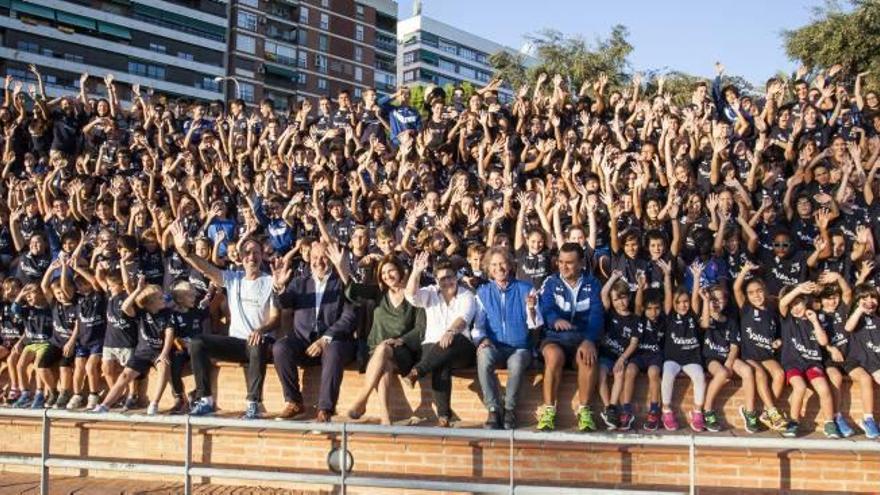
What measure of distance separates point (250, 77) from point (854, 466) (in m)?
81.2

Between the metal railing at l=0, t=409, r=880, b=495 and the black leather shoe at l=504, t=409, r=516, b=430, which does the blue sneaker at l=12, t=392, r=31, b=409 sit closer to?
the metal railing at l=0, t=409, r=880, b=495

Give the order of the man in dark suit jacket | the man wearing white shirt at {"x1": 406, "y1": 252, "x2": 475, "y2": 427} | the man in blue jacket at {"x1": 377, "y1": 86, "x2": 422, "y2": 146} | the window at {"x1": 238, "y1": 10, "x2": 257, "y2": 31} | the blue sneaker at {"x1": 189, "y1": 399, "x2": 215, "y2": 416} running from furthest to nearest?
the window at {"x1": 238, "y1": 10, "x2": 257, "y2": 31}
the man in blue jacket at {"x1": 377, "y1": 86, "x2": 422, "y2": 146}
the blue sneaker at {"x1": 189, "y1": 399, "x2": 215, "y2": 416}
the man in dark suit jacket
the man wearing white shirt at {"x1": 406, "y1": 252, "x2": 475, "y2": 427}

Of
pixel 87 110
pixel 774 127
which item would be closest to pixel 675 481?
pixel 774 127

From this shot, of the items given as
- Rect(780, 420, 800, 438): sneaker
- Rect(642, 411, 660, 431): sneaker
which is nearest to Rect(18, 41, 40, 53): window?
Rect(642, 411, 660, 431): sneaker

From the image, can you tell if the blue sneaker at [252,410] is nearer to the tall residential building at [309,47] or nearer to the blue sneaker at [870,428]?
the blue sneaker at [870,428]

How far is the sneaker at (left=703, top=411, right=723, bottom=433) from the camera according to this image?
7.18 meters

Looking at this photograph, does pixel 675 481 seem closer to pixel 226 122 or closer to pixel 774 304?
pixel 774 304

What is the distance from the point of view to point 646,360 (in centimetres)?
755

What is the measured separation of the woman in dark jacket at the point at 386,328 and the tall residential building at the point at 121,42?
65604 mm

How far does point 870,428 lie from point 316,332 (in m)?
5.31

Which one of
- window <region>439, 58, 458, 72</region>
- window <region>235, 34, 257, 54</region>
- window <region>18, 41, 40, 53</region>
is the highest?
window <region>439, 58, 458, 72</region>

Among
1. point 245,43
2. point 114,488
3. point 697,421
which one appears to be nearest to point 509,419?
point 697,421

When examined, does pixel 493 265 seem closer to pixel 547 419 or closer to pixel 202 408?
pixel 547 419

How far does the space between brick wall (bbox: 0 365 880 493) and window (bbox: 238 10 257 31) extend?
7832cm
